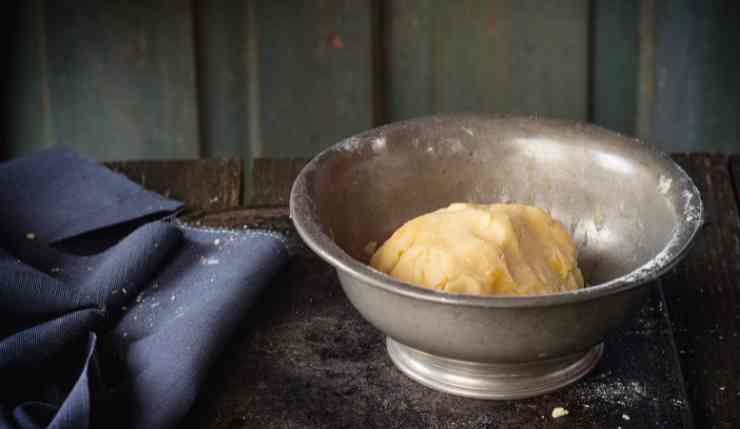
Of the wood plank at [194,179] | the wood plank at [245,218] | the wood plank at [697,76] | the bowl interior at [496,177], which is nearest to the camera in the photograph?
the bowl interior at [496,177]

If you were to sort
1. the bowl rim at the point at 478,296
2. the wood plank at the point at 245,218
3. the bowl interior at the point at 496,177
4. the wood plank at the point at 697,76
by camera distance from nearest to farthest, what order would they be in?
the bowl rim at the point at 478,296
the bowl interior at the point at 496,177
the wood plank at the point at 245,218
the wood plank at the point at 697,76

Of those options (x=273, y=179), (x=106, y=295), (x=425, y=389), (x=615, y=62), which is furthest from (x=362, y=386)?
(x=615, y=62)

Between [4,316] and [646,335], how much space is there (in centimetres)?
64

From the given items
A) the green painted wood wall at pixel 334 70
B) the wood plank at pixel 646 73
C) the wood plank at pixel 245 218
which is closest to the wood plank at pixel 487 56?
the green painted wood wall at pixel 334 70

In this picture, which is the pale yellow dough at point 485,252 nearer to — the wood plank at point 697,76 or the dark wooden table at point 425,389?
the dark wooden table at point 425,389

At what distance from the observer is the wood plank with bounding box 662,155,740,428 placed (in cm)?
102

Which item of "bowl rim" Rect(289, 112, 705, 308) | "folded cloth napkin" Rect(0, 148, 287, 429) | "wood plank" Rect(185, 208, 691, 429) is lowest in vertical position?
"wood plank" Rect(185, 208, 691, 429)

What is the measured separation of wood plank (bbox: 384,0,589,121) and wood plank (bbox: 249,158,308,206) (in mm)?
662

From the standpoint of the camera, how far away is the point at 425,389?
0.98 m

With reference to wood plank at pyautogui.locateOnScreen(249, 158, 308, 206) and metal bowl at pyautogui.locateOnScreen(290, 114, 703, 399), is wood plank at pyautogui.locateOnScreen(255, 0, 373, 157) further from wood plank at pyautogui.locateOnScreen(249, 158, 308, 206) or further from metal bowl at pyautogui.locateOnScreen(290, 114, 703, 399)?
metal bowl at pyautogui.locateOnScreen(290, 114, 703, 399)

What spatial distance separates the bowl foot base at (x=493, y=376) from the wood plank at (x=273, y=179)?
1.52 feet

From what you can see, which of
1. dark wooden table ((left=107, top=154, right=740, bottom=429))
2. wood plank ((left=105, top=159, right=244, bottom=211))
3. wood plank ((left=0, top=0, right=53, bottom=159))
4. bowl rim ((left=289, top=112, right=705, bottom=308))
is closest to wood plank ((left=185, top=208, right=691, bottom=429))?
dark wooden table ((left=107, top=154, right=740, bottom=429))

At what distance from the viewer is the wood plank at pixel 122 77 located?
2047 millimetres

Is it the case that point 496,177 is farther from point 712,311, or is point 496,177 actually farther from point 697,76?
point 697,76
